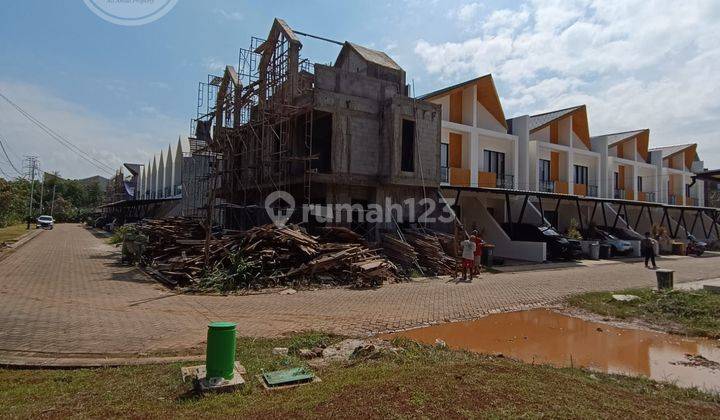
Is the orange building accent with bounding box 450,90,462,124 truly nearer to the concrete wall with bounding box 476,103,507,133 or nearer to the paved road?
the concrete wall with bounding box 476,103,507,133

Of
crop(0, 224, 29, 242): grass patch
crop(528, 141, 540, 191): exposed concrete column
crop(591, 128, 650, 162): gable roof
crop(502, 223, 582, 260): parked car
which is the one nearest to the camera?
crop(502, 223, 582, 260): parked car

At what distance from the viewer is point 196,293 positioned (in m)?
12.5

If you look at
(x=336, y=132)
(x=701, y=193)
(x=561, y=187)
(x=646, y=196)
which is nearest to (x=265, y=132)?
(x=336, y=132)

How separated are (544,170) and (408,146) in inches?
674

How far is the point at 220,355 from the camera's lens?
510cm

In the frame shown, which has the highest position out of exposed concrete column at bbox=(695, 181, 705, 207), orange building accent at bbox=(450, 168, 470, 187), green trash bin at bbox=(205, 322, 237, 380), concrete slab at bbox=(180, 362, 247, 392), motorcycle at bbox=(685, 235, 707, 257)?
exposed concrete column at bbox=(695, 181, 705, 207)

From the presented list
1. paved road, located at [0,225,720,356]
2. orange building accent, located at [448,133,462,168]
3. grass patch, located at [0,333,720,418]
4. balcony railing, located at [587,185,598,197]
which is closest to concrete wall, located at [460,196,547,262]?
orange building accent, located at [448,133,462,168]

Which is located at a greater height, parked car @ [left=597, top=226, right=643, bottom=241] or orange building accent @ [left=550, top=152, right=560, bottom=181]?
orange building accent @ [left=550, top=152, right=560, bottom=181]

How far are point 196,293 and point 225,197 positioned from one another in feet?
48.7

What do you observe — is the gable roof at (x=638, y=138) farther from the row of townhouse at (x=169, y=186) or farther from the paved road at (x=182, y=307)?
the row of townhouse at (x=169, y=186)

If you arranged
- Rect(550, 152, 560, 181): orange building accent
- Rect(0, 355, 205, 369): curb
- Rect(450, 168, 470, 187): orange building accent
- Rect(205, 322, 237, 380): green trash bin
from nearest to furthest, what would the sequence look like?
Rect(205, 322, 237, 380): green trash bin, Rect(0, 355, 205, 369): curb, Rect(450, 168, 470, 187): orange building accent, Rect(550, 152, 560, 181): orange building accent

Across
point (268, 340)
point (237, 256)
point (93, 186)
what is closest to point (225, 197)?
point (237, 256)

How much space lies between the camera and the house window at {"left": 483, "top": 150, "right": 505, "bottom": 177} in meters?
30.4

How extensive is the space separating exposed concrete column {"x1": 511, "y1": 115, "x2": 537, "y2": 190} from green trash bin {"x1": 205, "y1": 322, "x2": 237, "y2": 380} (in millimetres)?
28459
